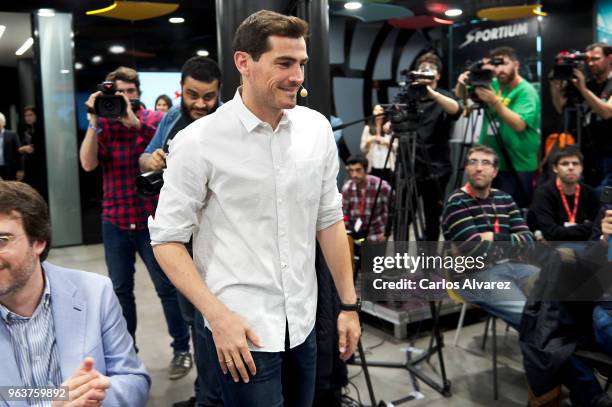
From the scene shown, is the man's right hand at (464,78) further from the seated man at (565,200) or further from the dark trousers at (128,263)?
the dark trousers at (128,263)

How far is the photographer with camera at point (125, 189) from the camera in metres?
2.99

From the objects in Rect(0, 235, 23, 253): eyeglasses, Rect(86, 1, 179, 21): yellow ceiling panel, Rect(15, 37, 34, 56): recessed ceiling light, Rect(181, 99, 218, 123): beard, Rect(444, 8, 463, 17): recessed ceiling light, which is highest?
Rect(444, 8, 463, 17): recessed ceiling light

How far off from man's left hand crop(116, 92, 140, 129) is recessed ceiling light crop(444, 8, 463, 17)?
20.6 ft

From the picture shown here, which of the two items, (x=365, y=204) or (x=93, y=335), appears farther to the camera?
(x=365, y=204)

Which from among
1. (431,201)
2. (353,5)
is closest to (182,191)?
(431,201)

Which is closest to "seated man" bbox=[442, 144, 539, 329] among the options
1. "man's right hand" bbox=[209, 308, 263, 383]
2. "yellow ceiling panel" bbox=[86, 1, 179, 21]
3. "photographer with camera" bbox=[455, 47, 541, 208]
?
"photographer with camera" bbox=[455, 47, 541, 208]

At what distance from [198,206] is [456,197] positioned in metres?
2.26

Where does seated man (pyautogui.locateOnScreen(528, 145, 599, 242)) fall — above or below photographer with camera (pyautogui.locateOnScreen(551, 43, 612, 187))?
below

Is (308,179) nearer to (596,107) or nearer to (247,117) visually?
(247,117)

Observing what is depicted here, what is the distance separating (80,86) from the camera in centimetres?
702

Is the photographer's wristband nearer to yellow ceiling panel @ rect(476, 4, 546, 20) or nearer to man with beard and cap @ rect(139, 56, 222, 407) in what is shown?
man with beard and cap @ rect(139, 56, 222, 407)

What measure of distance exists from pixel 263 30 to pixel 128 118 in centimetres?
166

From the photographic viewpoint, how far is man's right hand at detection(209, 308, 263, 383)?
145cm

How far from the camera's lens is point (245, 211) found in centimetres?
151
